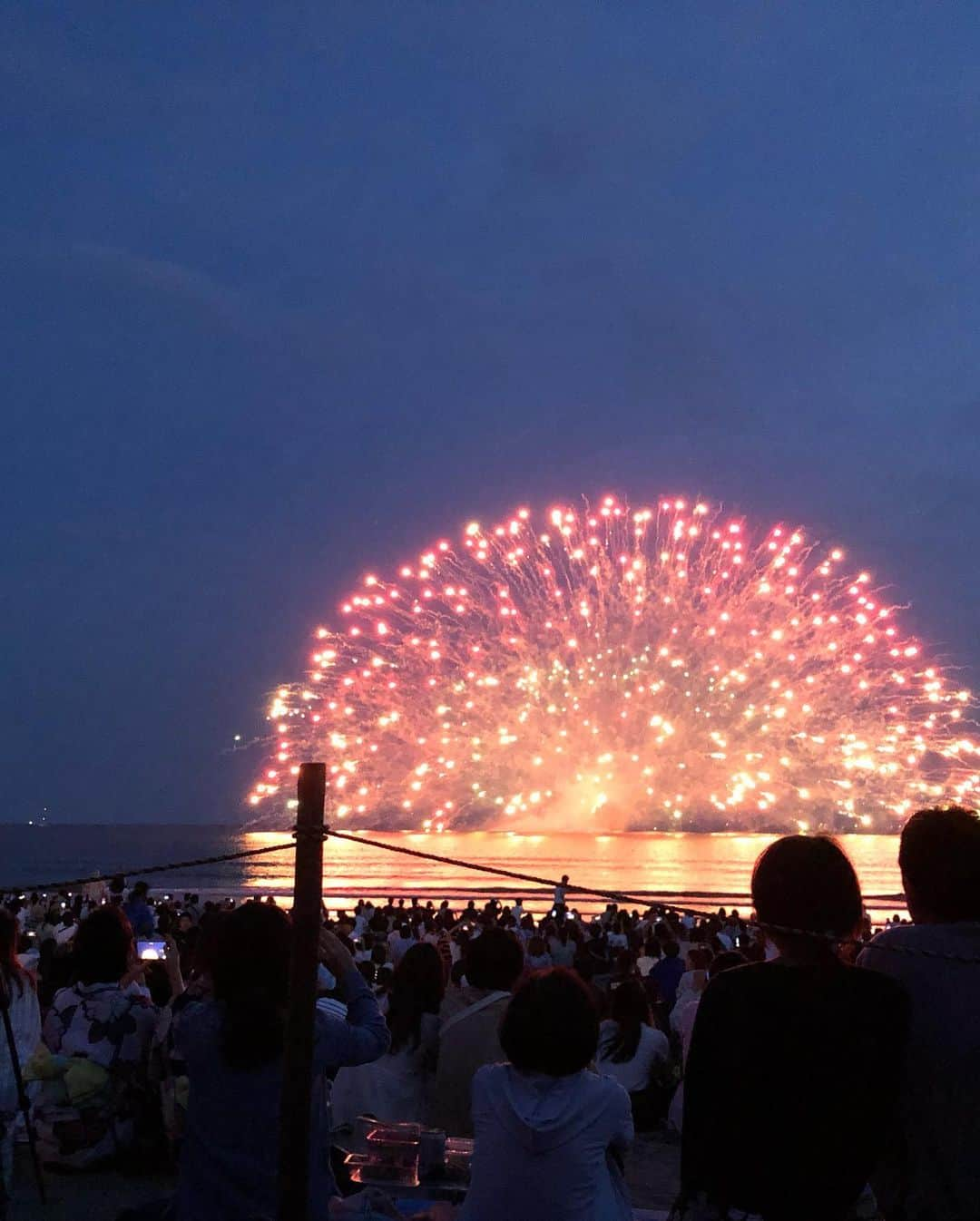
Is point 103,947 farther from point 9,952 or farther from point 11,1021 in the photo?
point 9,952

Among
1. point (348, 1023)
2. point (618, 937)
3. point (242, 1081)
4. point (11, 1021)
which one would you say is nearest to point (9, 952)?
point (11, 1021)

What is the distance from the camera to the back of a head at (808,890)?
314 cm

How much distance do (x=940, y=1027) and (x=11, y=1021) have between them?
394 centimetres

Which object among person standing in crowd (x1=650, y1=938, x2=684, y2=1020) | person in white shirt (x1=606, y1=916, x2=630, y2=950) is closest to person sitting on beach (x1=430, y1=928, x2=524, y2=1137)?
person standing in crowd (x1=650, y1=938, x2=684, y2=1020)

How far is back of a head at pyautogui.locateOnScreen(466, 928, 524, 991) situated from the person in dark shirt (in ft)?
8.22

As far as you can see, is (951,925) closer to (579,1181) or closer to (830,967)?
(830,967)

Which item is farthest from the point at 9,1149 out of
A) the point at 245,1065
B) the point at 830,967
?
the point at 830,967

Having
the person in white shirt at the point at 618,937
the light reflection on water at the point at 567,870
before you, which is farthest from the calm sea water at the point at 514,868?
the person in white shirt at the point at 618,937

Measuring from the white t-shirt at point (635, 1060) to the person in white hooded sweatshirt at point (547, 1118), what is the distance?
4586mm

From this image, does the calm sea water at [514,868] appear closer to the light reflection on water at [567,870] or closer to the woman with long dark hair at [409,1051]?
the light reflection on water at [567,870]

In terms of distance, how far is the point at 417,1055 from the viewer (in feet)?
20.5

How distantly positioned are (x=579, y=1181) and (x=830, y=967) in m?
1.19

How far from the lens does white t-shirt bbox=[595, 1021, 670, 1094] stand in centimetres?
827

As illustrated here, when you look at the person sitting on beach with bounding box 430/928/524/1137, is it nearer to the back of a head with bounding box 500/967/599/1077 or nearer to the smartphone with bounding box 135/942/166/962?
the back of a head with bounding box 500/967/599/1077
